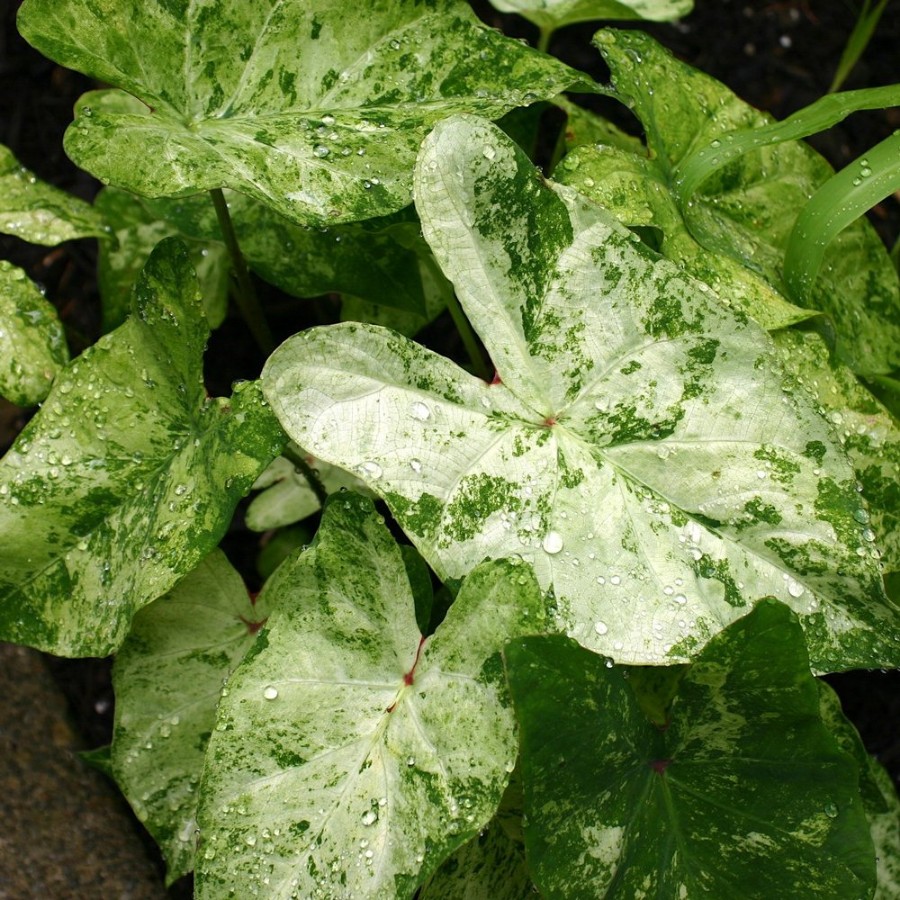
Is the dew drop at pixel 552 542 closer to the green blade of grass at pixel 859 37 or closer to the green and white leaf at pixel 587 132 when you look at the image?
the green and white leaf at pixel 587 132

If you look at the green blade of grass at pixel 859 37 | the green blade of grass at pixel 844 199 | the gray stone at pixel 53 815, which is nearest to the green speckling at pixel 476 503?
the green blade of grass at pixel 844 199

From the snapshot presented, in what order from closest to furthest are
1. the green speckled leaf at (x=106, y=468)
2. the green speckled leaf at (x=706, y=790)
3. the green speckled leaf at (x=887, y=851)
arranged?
the green speckled leaf at (x=706, y=790) < the green speckled leaf at (x=106, y=468) < the green speckled leaf at (x=887, y=851)

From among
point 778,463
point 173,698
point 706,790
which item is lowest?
point 173,698

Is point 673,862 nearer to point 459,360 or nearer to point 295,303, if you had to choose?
point 459,360

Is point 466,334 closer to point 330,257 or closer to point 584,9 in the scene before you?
point 330,257

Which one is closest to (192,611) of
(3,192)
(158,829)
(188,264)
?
(158,829)

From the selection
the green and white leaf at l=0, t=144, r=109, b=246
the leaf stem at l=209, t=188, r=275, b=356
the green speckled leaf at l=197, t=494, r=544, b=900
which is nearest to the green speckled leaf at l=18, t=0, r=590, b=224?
the leaf stem at l=209, t=188, r=275, b=356

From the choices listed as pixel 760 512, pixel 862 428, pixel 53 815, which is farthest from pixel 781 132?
pixel 53 815

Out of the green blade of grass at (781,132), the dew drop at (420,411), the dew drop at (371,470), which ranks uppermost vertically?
the green blade of grass at (781,132)
